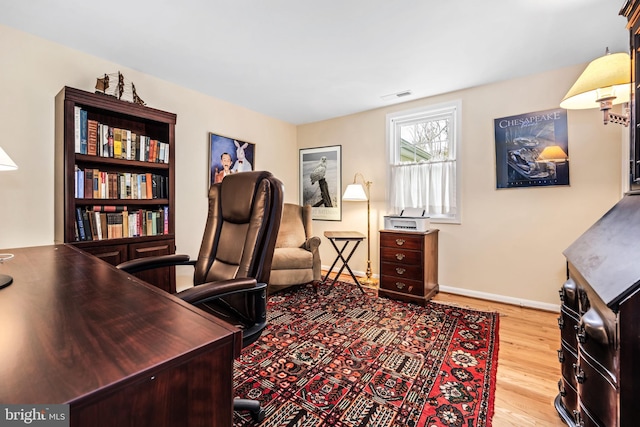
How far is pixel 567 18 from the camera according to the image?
1.95 meters

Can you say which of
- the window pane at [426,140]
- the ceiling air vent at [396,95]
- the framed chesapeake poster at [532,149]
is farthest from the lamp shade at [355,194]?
the framed chesapeake poster at [532,149]

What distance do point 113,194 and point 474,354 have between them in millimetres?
3061

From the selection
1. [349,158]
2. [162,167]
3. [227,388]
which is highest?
[349,158]

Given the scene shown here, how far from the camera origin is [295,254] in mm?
3262

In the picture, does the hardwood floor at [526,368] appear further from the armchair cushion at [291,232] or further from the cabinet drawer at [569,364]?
the armchair cushion at [291,232]

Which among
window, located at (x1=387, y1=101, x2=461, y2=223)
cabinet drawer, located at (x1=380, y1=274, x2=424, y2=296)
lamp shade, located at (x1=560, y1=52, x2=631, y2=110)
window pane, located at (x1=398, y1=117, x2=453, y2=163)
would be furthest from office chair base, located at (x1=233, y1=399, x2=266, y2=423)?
window pane, located at (x1=398, y1=117, x2=453, y2=163)

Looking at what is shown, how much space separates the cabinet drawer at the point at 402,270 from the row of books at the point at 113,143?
2.51 m

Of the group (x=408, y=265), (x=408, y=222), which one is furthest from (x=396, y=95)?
(x=408, y=265)

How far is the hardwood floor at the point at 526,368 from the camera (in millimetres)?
1420

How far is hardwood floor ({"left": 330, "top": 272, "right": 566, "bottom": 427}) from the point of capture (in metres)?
1.42

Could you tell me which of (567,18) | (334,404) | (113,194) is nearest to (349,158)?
(567,18)

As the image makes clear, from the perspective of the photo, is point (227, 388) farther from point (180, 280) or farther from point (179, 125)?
point (179, 125)

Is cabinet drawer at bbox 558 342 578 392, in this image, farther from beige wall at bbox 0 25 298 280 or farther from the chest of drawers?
beige wall at bbox 0 25 298 280

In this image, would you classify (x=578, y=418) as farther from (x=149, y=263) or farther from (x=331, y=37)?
(x=331, y=37)
